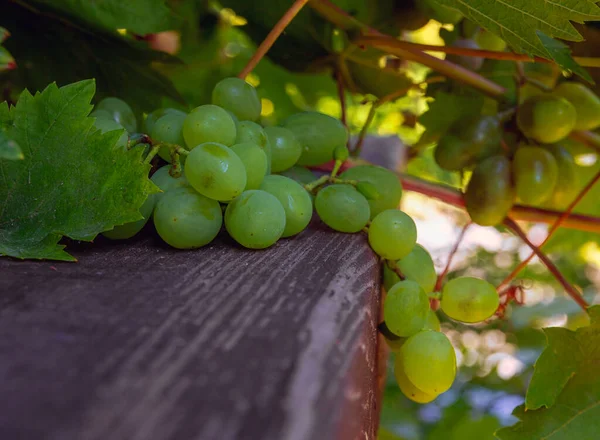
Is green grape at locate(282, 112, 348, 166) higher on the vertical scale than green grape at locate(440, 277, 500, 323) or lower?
higher

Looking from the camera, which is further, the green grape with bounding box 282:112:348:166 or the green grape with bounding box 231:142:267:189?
the green grape with bounding box 282:112:348:166

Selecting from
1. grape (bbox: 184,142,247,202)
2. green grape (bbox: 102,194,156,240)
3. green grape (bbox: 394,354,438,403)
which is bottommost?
green grape (bbox: 394,354,438,403)

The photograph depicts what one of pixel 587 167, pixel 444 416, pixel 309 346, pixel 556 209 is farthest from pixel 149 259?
pixel 444 416

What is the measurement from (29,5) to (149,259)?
491 millimetres

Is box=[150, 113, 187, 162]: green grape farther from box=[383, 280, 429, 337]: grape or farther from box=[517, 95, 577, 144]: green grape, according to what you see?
box=[517, 95, 577, 144]: green grape

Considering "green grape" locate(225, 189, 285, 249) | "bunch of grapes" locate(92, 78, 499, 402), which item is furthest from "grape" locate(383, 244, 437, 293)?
"green grape" locate(225, 189, 285, 249)

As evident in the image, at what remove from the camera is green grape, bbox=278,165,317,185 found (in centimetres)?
57

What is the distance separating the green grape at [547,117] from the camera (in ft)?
2.17

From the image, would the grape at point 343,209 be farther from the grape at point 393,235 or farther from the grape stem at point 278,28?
the grape stem at point 278,28

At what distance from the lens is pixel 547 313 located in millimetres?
1531

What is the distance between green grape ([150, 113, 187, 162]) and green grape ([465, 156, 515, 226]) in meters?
0.37

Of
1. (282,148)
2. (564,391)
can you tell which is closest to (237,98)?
(282,148)

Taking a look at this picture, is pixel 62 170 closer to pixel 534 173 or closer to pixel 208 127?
pixel 208 127

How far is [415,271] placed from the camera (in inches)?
19.4
